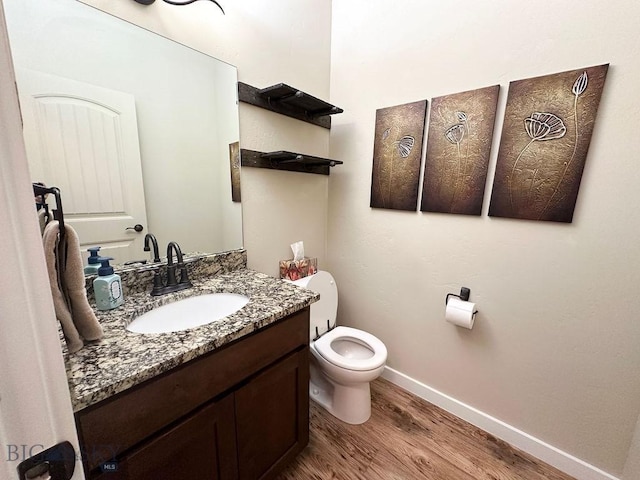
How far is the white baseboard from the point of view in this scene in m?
1.31

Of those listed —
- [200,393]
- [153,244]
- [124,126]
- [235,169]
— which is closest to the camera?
[200,393]

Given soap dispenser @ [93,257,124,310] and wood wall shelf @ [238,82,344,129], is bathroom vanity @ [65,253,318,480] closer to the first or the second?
soap dispenser @ [93,257,124,310]

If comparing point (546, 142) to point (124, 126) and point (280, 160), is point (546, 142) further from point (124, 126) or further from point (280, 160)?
point (124, 126)

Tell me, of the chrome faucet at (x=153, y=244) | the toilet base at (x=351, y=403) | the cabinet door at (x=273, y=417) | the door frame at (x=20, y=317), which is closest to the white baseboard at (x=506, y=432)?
the toilet base at (x=351, y=403)

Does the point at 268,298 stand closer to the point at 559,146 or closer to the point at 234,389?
the point at 234,389

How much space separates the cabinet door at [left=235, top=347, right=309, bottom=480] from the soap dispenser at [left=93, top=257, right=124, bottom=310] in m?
0.59

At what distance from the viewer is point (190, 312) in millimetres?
1211

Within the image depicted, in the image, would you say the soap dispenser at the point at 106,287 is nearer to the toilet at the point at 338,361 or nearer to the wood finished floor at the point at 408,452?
the toilet at the point at 338,361

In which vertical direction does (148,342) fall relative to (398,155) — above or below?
below

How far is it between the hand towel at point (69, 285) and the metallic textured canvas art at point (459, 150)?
5.14 feet

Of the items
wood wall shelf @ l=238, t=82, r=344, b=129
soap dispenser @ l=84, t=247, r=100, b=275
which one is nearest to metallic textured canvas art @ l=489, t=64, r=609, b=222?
wood wall shelf @ l=238, t=82, r=344, b=129

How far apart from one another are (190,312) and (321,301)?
0.81 metres

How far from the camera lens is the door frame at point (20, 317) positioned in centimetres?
28

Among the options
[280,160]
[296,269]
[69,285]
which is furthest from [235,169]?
[69,285]
